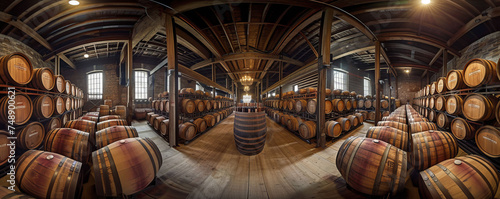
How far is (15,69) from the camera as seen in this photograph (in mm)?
1965

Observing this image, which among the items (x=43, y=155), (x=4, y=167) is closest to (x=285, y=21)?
(x=43, y=155)

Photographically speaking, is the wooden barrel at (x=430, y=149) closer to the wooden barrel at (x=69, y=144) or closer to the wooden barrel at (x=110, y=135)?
the wooden barrel at (x=110, y=135)

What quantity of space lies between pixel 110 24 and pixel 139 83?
572 cm

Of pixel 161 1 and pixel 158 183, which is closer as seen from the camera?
pixel 158 183

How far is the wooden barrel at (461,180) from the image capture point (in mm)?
1142

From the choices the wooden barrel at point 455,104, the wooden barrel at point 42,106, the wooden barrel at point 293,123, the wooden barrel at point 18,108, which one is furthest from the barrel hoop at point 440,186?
the wooden barrel at point 42,106

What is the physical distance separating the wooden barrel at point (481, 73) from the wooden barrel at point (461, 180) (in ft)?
7.54

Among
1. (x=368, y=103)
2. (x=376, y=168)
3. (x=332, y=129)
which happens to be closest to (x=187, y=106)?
(x=376, y=168)

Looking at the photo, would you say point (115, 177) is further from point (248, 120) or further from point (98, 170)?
point (248, 120)

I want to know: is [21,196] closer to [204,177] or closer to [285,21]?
[204,177]

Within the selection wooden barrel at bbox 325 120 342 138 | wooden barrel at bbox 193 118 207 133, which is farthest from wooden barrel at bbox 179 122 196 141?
wooden barrel at bbox 325 120 342 138

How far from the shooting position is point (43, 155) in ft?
4.20

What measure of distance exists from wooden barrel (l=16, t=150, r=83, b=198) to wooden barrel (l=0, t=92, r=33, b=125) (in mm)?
1444

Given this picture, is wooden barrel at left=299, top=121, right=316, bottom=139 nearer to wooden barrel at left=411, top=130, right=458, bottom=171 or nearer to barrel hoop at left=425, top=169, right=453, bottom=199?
wooden barrel at left=411, top=130, right=458, bottom=171
